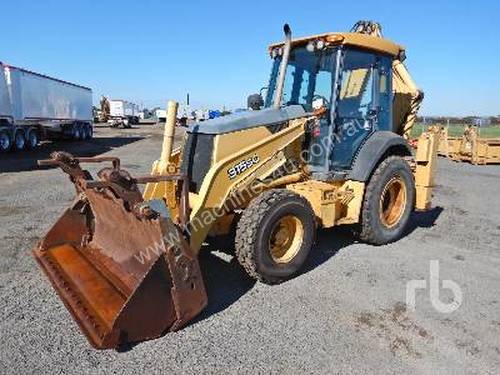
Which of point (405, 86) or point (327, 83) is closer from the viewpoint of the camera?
point (327, 83)

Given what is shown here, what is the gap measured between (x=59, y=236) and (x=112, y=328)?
1930 millimetres

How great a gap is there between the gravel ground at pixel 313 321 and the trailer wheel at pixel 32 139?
15418 mm

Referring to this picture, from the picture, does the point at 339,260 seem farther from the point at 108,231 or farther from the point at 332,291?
the point at 108,231

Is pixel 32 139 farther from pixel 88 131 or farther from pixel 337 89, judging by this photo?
pixel 337 89

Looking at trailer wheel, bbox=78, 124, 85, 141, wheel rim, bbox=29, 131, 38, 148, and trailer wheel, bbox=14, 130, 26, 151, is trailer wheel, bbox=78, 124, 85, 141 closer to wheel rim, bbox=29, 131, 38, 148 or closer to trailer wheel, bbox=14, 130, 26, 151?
wheel rim, bbox=29, 131, 38, 148

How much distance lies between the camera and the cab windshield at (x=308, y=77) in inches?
230

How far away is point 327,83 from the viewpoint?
19.2 ft

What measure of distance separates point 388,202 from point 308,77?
218 centimetres

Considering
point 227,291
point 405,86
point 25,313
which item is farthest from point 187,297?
point 405,86

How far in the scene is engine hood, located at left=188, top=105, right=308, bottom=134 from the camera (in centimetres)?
493

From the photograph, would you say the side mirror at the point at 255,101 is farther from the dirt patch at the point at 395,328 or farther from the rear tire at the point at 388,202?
the dirt patch at the point at 395,328

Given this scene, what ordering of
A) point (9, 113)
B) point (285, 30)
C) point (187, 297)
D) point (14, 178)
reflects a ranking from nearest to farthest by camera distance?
point (187, 297)
point (285, 30)
point (14, 178)
point (9, 113)

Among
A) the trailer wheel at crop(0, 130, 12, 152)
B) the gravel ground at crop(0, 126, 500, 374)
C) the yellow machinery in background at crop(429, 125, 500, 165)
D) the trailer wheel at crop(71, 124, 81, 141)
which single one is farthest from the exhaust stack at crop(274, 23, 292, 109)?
the trailer wheel at crop(71, 124, 81, 141)

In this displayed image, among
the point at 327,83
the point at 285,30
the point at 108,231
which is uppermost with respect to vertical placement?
the point at 285,30
